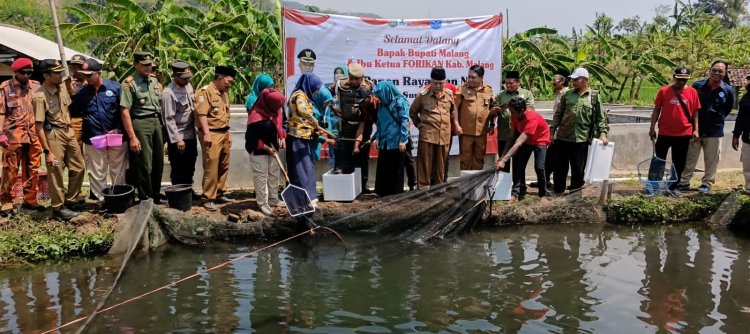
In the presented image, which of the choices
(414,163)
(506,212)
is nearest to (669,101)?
(506,212)

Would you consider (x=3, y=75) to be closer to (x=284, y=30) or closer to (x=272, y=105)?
(x=284, y=30)

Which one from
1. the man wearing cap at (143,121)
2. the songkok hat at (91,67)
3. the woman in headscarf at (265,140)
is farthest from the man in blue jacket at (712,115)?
the songkok hat at (91,67)

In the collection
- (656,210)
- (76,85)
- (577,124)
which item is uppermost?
(76,85)

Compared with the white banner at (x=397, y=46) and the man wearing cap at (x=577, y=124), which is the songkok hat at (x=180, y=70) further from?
the man wearing cap at (x=577, y=124)

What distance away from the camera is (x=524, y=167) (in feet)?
27.0

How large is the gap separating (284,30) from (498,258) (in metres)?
4.25

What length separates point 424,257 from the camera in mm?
6602

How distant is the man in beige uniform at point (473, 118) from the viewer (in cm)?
841

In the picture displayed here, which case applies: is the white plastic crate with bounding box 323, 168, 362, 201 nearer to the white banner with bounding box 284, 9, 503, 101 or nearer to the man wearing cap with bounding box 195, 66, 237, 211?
the man wearing cap with bounding box 195, 66, 237, 211

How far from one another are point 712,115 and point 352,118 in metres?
4.68

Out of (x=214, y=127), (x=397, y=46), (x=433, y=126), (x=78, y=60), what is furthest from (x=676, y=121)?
(x=78, y=60)

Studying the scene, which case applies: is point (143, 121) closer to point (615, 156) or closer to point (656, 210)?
point (656, 210)

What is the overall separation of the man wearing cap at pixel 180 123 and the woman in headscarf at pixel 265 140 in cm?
81

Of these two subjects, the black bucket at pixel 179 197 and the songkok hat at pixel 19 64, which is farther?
the black bucket at pixel 179 197
